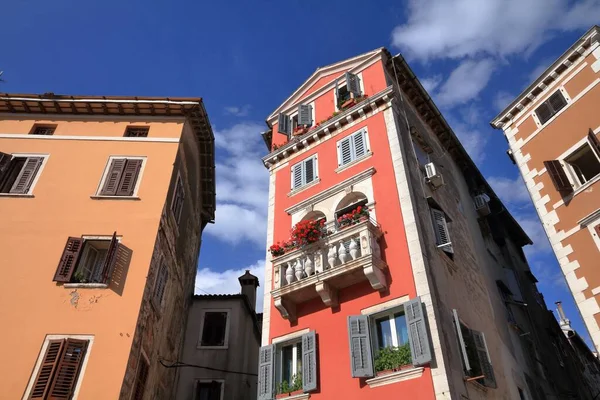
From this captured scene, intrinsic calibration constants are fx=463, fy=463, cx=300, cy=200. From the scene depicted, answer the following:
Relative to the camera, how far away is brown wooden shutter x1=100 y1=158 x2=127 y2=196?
18.0 metres

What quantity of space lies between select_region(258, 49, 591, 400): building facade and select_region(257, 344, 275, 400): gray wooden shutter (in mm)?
34

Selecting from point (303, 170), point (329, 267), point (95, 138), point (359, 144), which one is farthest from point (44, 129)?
point (329, 267)

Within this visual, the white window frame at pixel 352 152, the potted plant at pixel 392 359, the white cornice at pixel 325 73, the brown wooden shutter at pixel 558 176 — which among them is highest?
the white cornice at pixel 325 73

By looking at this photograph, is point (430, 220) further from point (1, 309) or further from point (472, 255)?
point (1, 309)

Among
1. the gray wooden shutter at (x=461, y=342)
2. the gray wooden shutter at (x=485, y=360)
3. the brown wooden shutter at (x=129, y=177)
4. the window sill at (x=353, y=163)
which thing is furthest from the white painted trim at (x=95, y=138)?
the gray wooden shutter at (x=485, y=360)

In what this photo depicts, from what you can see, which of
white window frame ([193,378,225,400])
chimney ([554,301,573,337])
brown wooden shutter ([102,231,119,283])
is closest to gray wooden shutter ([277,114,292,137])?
brown wooden shutter ([102,231,119,283])

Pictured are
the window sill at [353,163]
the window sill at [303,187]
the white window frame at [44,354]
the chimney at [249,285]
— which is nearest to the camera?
the white window frame at [44,354]

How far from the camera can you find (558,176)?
15.9m

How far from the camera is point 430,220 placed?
15586 mm

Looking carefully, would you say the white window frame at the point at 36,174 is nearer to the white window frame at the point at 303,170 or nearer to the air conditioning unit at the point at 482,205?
the white window frame at the point at 303,170

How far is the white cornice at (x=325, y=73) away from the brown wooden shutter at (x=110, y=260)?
33.5ft

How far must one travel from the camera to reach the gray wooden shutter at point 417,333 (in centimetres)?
1154

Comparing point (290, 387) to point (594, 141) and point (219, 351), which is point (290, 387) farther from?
point (594, 141)

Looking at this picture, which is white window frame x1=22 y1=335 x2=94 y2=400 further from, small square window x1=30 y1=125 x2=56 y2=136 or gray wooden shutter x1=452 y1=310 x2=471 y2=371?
gray wooden shutter x1=452 y1=310 x2=471 y2=371
